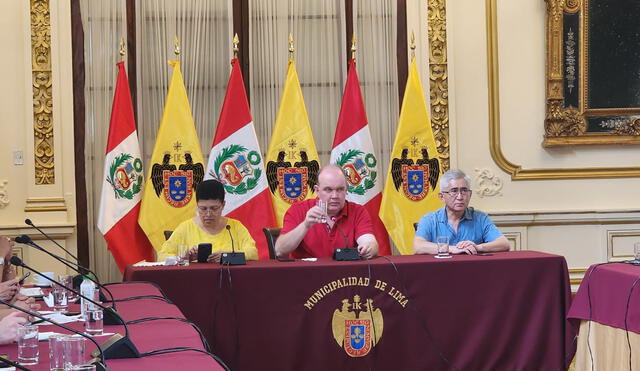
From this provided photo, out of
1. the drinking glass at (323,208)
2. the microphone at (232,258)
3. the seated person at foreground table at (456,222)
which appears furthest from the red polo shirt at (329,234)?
the microphone at (232,258)

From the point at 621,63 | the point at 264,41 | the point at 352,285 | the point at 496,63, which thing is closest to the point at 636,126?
the point at 621,63

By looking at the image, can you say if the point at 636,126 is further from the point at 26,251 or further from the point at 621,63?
the point at 26,251

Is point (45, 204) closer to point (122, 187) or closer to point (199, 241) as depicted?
point (122, 187)

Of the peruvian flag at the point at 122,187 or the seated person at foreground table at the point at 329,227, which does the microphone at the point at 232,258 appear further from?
the peruvian flag at the point at 122,187

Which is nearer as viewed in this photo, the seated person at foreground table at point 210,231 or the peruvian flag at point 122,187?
the seated person at foreground table at point 210,231

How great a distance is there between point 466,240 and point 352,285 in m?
0.95

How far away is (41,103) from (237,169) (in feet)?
5.13

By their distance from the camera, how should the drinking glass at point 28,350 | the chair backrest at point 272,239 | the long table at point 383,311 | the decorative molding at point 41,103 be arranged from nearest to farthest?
the drinking glass at point 28,350 → the long table at point 383,311 → the chair backrest at point 272,239 → the decorative molding at point 41,103

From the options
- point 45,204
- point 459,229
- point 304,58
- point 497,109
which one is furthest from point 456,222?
point 45,204

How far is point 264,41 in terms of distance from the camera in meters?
7.36

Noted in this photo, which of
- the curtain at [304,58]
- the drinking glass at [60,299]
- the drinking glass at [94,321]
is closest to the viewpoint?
the drinking glass at [94,321]

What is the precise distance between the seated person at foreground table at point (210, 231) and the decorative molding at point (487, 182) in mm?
2677

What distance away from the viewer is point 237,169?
682 cm

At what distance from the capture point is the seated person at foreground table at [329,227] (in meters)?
5.19
